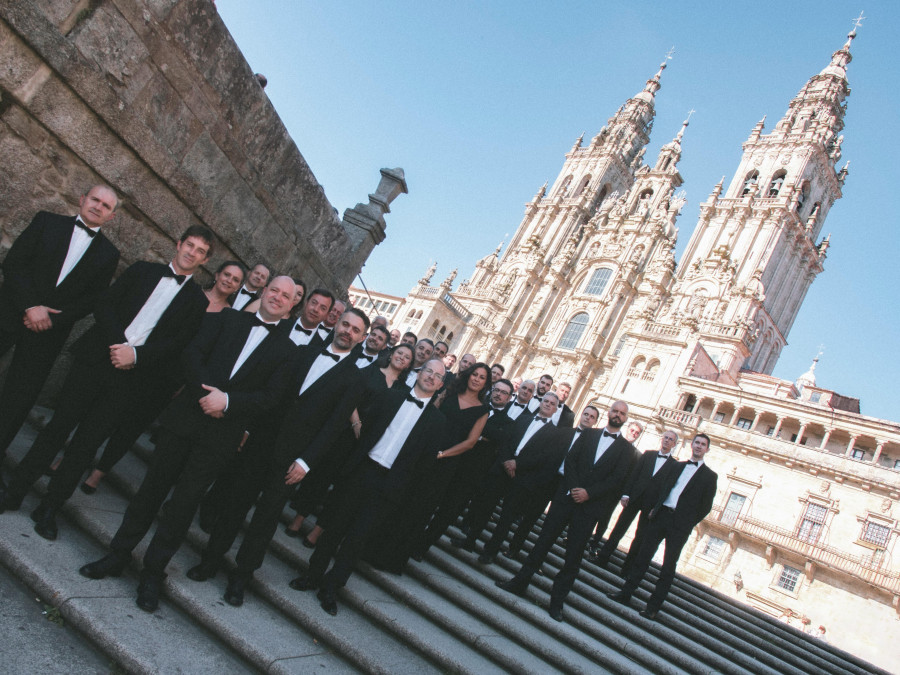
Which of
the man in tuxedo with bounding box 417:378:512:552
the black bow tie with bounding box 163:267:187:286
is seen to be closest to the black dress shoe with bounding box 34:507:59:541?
Answer: the black bow tie with bounding box 163:267:187:286

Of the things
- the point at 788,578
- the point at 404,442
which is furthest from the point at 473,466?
the point at 788,578

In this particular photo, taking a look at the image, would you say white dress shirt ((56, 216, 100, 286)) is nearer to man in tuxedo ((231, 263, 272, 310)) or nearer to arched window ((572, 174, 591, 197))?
man in tuxedo ((231, 263, 272, 310))

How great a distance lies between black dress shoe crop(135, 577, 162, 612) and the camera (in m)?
3.19

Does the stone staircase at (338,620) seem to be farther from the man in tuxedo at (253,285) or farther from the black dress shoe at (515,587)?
the man in tuxedo at (253,285)

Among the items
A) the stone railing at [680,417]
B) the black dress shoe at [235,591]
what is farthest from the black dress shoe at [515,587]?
the stone railing at [680,417]

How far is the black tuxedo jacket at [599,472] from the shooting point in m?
5.79

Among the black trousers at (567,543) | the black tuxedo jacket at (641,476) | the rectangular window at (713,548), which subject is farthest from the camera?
the rectangular window at (713,548)

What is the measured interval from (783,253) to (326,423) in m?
46.3

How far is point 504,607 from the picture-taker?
17.2 ft

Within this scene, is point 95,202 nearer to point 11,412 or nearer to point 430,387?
point 11,412

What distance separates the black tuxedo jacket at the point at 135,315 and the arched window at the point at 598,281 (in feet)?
139

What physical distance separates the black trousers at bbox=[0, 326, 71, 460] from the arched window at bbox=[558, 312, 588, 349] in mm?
40332

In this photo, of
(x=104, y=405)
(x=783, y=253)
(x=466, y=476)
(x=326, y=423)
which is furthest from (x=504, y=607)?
(x=783, y=253)

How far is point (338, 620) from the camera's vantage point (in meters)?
3.83
